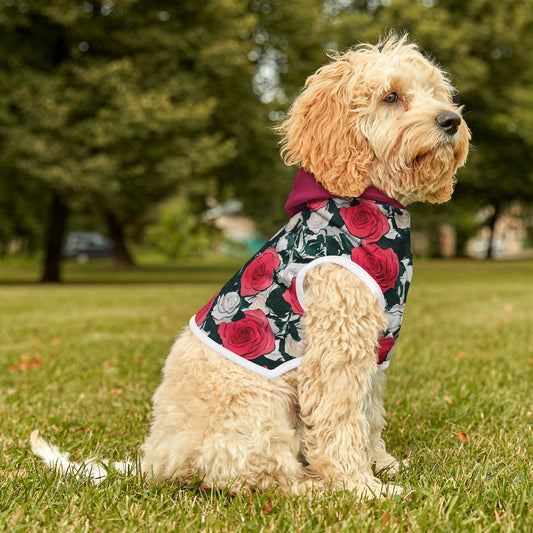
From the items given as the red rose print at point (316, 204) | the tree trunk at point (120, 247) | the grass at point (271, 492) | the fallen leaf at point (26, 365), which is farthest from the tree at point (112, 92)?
the red rose print at point (316, 204)

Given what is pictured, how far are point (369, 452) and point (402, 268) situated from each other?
102cm

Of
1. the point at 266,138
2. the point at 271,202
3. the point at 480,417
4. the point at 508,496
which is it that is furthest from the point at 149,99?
the point at 508,496

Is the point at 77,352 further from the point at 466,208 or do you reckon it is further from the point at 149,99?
the point at 466,208

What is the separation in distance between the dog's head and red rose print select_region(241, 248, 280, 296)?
444 millimetres

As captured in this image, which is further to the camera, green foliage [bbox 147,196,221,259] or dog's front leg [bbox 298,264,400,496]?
green foliage [bbox 147,196,221,259]

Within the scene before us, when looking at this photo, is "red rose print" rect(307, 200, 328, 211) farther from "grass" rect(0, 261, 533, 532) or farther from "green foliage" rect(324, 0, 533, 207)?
"green foliage" rect(324, 0, 533, 207)

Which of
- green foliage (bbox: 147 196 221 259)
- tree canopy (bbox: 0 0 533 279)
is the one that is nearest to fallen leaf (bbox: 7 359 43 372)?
tree canopy (bbox: 0 0 533 279)

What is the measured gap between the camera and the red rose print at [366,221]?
293 cm

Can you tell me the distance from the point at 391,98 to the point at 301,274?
996 mm

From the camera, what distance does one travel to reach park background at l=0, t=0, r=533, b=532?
110 inches

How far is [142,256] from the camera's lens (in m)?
49.0

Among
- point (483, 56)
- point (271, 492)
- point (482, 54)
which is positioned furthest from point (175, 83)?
point (271, 492)

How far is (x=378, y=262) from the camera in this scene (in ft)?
9.48

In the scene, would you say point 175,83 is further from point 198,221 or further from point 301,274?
point 301,274
